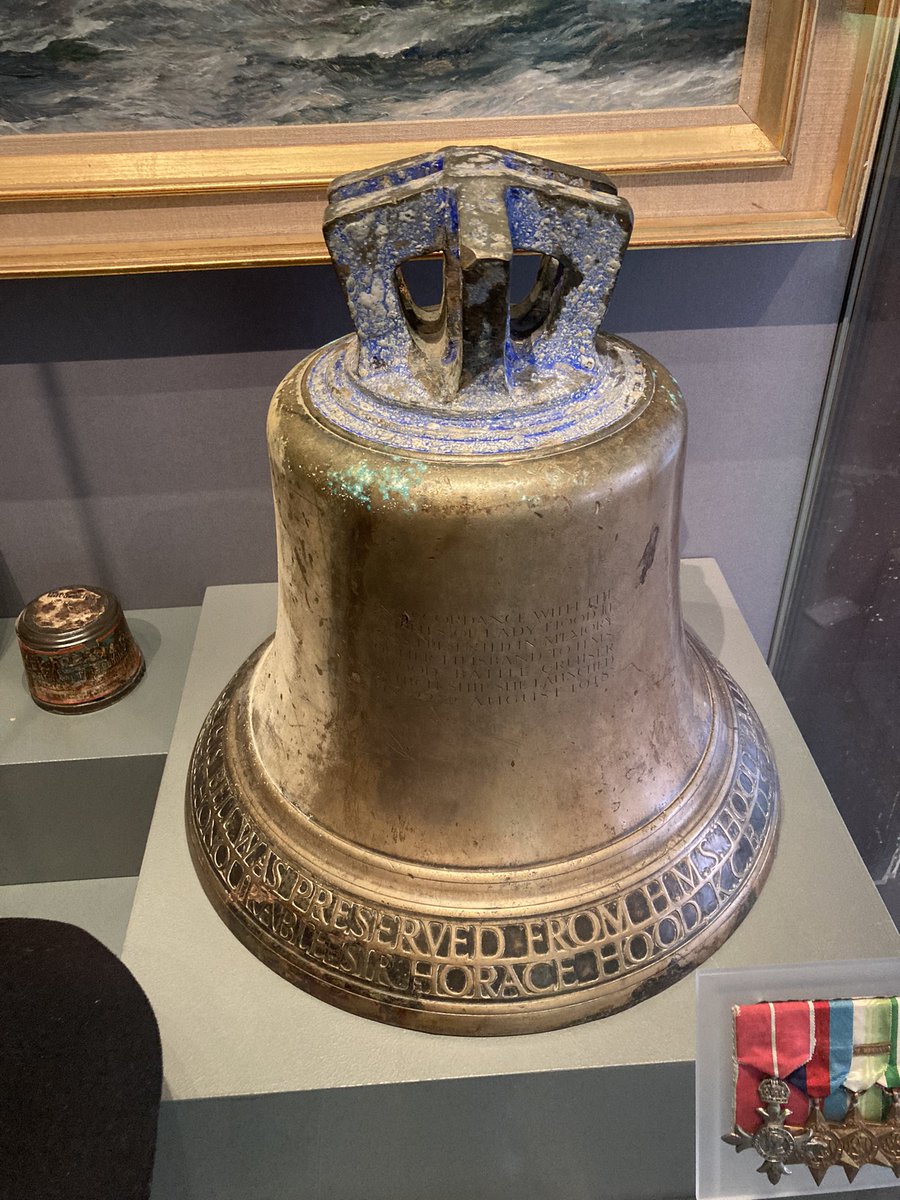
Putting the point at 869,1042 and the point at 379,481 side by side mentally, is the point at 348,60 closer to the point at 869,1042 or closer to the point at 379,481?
the point at 379,481

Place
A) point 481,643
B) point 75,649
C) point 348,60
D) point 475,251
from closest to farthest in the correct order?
point 475,251 → point 481,643 → point 348,60 → point 75,649

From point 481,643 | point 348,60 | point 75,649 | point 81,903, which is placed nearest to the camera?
point 481,643

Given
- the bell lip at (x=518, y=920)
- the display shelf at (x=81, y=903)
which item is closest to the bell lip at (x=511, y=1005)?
the bell lip at (x=518, y=920)

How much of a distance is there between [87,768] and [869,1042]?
0.89 meters

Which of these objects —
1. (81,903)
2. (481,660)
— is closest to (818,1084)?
(481,660)

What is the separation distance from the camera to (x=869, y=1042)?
76 cm

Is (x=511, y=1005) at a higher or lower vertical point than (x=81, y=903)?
higher

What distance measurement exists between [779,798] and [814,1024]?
30 centimetres

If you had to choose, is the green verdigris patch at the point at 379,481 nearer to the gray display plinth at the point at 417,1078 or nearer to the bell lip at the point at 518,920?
the bell lip at the point at 518,920

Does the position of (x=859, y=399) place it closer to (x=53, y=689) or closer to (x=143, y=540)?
(x=143, y=540)

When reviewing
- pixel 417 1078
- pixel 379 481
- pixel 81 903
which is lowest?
pixel 81 903

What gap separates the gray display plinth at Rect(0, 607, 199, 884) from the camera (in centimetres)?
120

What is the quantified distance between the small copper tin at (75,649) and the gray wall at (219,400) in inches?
4.8

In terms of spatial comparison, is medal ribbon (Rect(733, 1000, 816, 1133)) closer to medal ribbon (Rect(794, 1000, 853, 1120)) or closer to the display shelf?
medal ribbon (Rect(794, 1000, 853, 1120))
